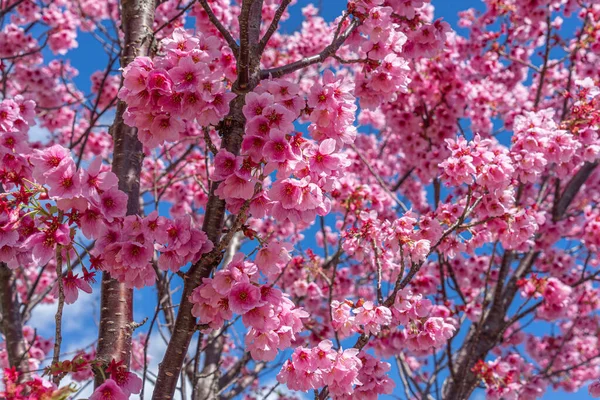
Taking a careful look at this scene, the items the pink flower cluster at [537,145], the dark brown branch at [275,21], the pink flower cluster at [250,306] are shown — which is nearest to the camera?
the pink flower cluster at [250,306]

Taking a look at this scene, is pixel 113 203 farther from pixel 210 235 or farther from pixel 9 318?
pixel 9 318

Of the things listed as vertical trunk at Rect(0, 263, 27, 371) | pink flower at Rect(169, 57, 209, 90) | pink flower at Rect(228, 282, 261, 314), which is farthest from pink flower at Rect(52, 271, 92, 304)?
vertical trunk at Rect(0, 263, 27, 371)

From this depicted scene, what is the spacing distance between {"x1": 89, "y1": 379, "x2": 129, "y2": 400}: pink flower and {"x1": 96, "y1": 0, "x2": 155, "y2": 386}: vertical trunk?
18.0 inches

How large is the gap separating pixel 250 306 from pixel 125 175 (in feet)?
4.42

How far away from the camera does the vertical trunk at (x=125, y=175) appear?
2598 mm

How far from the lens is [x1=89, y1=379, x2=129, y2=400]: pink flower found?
196cm

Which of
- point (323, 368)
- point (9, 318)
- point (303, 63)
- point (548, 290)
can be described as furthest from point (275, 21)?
point (548, 290)

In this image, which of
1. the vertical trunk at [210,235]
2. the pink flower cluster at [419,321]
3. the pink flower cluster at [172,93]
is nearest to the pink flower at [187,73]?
the pink flower cluster at [172,93]

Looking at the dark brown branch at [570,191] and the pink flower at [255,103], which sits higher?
the dark brown branch at [570,191]

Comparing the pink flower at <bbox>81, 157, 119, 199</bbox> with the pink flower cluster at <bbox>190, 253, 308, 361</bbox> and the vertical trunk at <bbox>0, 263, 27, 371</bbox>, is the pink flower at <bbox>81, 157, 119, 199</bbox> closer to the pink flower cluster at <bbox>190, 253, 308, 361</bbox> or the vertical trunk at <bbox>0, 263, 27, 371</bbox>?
the pink flower cluster at <bbox>190, 253, 308, 361</bbox>

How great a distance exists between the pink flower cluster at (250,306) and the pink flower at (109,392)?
1.44 feet

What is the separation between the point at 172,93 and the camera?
7.09 feet

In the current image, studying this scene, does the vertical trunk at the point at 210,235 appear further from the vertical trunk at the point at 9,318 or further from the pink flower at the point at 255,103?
the vertical trunk at the point at 9,318

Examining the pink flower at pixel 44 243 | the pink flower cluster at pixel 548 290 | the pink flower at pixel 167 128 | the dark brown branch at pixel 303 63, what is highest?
the dark brown branch at pixel 303 63
